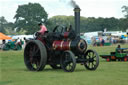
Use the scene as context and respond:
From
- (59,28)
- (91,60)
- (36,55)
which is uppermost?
(59,28)

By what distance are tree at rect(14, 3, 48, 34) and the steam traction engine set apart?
85.1 metres

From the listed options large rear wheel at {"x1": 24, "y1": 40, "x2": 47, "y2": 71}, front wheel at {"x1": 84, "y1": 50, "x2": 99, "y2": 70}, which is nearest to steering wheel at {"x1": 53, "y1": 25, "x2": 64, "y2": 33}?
large rear wheel at {"x1": 24, "y1": 40, "x2": 47, "y2": 71}

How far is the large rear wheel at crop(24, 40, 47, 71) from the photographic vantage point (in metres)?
13.8

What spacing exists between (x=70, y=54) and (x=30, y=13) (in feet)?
313

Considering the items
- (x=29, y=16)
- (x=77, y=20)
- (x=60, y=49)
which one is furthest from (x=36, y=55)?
(x=29, y=16)

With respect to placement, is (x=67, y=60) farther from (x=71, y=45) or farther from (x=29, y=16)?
(x=29, y=16)

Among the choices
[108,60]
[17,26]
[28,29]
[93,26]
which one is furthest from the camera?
[93,26]

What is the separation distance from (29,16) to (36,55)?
3627 inches

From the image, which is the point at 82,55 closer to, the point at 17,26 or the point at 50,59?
the point at 50,59

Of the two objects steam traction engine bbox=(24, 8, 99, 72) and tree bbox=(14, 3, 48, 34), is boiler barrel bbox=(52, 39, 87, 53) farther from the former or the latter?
tree bbox=(14, 3, 48, 34)

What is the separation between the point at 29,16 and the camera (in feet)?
347

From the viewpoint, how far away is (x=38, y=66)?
14148 mm

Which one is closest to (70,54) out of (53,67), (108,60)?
(53,67)

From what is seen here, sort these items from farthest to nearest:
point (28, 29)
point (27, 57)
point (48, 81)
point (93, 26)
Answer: point (93, 26) < point (28, 29) < point (27, 57) < point (48, 81)
